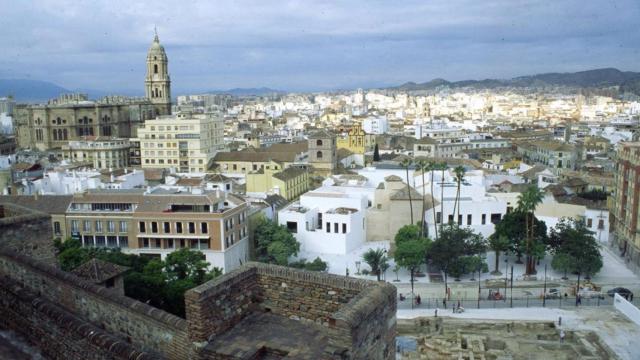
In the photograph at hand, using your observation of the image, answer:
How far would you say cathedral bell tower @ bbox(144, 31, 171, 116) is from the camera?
89000 millimetres

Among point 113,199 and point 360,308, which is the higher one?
point 360,308

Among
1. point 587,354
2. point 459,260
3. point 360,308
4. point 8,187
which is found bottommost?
point 587,354

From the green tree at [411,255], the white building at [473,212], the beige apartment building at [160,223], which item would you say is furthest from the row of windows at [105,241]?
the white building at [473,212]

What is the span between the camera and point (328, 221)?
37969 mm

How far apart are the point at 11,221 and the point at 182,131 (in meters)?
57.9

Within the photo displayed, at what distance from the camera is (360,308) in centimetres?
682

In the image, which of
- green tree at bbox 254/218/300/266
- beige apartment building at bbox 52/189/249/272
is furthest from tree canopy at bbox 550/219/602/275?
beige apartment building at bbox 52/189/249/272

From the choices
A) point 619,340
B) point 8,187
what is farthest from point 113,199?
point 619,340

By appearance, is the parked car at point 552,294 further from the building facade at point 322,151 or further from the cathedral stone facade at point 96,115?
the cathedral stone facade at point 96,115

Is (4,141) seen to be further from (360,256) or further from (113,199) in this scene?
(360,256)

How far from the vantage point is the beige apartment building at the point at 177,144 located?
67.6 meters

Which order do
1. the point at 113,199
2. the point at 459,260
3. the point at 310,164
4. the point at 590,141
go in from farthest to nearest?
the point at 590,141 → the point at 310,164 → the point at 113,199 → the point at 459,260

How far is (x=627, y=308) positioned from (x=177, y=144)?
52275 millimetres

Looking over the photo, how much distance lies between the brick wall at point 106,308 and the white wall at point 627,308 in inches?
1015
